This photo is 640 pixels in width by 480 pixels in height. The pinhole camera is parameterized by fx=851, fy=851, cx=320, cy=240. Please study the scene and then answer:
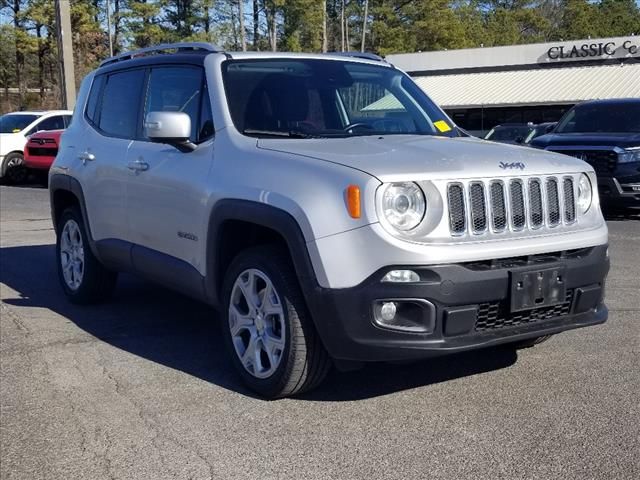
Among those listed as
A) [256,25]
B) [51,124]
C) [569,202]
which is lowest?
[569,202]

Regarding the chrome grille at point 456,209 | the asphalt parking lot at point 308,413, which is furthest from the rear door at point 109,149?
the chrome grille at point 456,209

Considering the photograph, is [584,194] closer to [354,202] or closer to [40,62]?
[354,202]

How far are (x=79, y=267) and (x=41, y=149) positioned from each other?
41.0 feet

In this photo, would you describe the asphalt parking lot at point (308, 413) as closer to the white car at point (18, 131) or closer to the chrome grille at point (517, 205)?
the chrome grille at point (517, 205)

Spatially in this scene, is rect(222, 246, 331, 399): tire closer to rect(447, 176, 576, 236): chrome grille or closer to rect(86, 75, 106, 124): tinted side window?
rect(447, 176, 576, 236): chrome grille

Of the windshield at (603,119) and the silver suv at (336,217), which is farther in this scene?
the windshield at (603,119)

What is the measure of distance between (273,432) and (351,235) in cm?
104

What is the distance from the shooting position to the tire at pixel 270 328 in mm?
4332

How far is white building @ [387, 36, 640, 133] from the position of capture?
35.9m

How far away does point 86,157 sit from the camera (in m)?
6.55

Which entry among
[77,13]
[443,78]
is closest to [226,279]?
[443,78]

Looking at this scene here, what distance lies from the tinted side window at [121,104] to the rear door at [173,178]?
0.62 ft

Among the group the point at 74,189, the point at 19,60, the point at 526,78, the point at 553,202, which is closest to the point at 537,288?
the point at 553,202

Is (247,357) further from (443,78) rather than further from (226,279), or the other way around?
(443,78)
